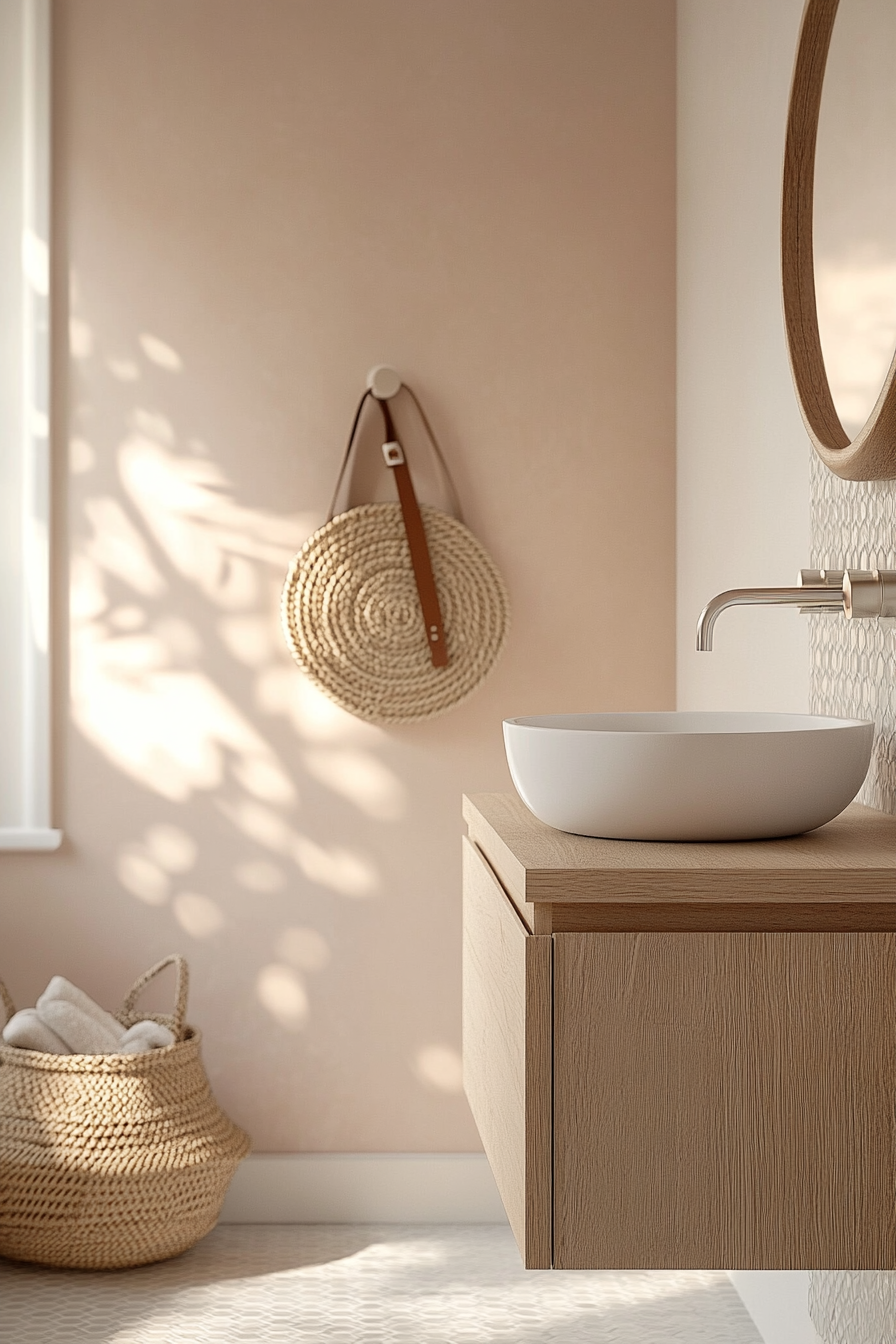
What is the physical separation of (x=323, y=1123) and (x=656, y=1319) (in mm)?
735

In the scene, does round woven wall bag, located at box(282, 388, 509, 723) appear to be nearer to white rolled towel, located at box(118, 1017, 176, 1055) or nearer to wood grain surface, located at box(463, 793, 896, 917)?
white rolled towel, located at box(118, 1017, 176, 1055)

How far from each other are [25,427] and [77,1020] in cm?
111

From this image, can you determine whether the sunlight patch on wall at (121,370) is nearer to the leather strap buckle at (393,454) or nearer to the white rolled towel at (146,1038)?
the leather strap buckle at (393,454)

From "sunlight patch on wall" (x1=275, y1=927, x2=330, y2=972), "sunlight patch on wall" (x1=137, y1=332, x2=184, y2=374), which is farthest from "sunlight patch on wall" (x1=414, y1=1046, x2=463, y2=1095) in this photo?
"sunlight patch on wall" (x1=137, y1=332, x2=184, y2=374)

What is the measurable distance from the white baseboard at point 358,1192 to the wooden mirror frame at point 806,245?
162cm

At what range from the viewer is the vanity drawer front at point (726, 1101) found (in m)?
0.93

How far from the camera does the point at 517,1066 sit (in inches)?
39.0

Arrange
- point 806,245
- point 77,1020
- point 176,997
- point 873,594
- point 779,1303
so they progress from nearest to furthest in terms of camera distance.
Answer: point 873,594, point 806,245, point 779,1303, point 77,1020, point 176,997

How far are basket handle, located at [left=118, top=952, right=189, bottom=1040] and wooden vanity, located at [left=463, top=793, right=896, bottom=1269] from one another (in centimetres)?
145

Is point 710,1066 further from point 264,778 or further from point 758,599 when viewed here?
point 264,778

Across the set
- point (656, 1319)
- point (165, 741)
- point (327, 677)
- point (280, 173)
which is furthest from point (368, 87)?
point (656, 1319)

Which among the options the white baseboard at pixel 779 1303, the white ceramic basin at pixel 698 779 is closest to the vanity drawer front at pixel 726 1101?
the white ceramic basin at pixel 698 779

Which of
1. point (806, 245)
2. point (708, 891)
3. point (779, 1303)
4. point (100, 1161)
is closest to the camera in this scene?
point (708, 891)

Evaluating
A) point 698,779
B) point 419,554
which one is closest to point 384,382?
point 419,554
